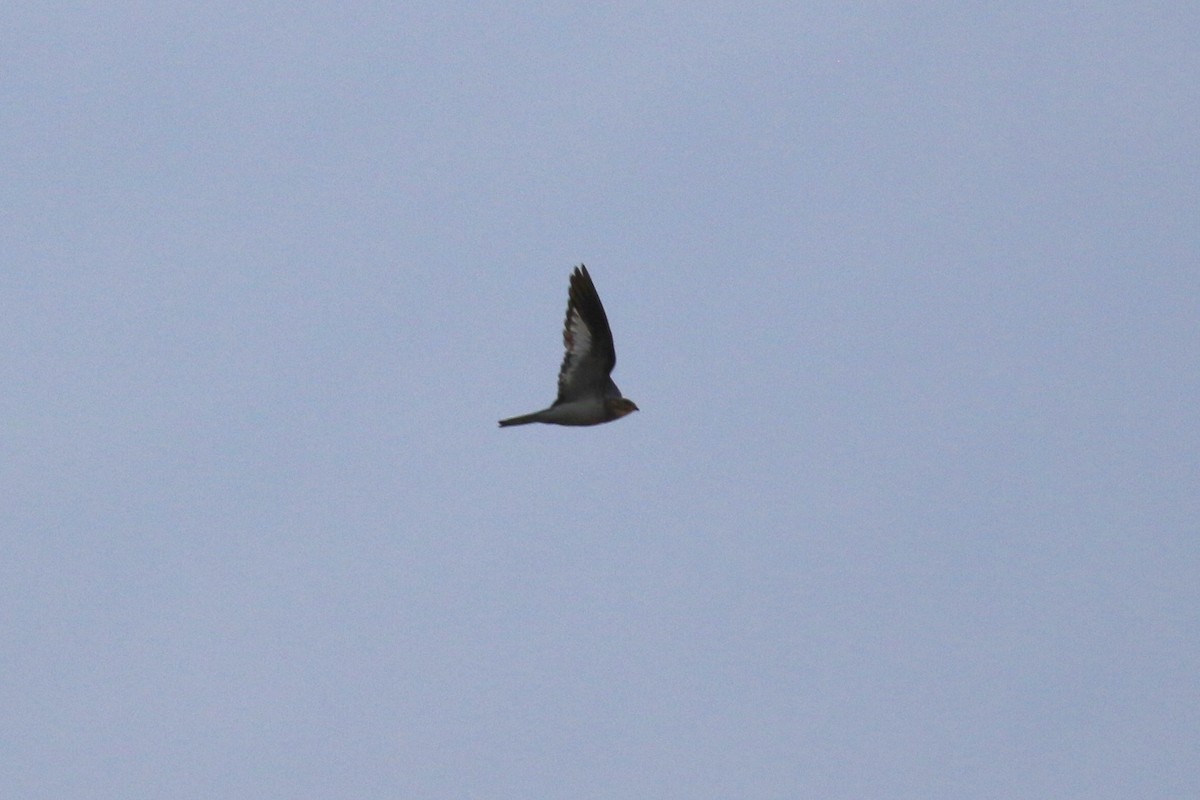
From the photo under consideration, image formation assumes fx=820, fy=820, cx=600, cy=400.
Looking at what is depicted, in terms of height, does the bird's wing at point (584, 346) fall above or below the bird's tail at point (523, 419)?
above

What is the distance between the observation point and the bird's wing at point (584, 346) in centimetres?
1673

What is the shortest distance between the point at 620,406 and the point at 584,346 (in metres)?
1.47

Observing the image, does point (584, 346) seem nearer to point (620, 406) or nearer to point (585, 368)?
point (585, 368)

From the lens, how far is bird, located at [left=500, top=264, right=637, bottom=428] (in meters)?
16.8

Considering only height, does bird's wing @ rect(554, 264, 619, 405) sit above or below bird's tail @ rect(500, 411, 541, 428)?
above

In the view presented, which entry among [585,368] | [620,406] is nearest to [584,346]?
[585,368]

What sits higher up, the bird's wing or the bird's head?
the bird's wing

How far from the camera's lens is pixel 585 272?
17016 millimetres

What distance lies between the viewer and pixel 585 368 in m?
16.9

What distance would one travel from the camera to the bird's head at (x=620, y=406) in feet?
56.1

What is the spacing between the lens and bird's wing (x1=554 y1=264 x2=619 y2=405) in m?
16.7

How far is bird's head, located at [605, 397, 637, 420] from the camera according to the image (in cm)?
1709

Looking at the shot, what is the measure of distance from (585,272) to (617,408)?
9.53 feet

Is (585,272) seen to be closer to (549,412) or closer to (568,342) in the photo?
(568,342)
